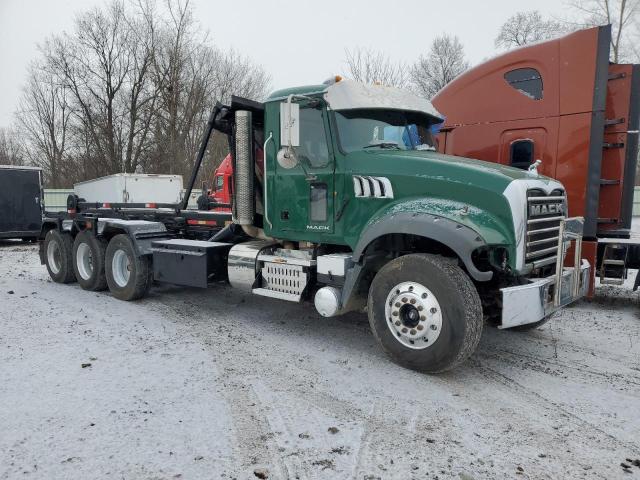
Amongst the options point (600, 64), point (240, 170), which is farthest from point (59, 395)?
point (600, 64)

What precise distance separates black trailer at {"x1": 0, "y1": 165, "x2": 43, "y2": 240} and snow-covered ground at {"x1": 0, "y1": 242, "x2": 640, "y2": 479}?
464 inches

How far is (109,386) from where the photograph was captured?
4.10 m

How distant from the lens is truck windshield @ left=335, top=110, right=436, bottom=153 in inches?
199

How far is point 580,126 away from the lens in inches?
259

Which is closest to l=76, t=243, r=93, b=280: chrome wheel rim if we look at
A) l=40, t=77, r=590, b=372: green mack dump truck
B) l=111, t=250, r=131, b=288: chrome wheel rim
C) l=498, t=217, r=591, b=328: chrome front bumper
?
l=111, t=250, r=131, b=288: chrome wheel rim

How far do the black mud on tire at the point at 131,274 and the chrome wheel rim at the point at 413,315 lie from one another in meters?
4.12

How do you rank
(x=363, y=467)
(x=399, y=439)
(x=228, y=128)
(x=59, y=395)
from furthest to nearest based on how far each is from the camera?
(x=228, y=128) → (x=59, y=395) → (x=399, y=439) → (x=363, y=467)

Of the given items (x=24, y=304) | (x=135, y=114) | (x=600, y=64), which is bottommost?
(x=24, y=304)

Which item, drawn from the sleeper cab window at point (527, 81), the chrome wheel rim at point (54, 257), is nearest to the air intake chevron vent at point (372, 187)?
the sleeper cab window at point (527, 81)

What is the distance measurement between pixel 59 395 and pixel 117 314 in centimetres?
275

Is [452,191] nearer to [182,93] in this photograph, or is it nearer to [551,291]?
[551,291]

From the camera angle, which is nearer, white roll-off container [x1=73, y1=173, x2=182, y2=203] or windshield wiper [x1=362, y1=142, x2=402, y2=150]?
windshield wiper [x1=362, y1=142, x2=402, y2=150]

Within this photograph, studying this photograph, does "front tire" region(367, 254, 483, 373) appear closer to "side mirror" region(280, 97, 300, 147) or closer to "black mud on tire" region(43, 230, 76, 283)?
"side mirror" region(280, 97, 300, 147)

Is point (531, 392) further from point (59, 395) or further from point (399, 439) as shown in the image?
point (59, 395)
